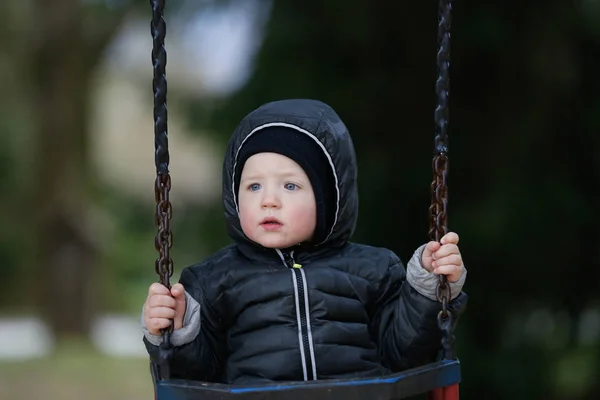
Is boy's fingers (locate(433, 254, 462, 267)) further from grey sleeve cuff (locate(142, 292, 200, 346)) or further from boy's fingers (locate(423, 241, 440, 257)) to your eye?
grey sleeve cuff (locate(142, 292, 200, 346))

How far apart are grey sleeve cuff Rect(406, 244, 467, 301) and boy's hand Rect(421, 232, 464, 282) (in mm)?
14

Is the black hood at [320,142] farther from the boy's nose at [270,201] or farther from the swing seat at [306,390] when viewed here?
the swing seat at [306,390]

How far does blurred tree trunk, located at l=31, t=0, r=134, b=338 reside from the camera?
24.8 ft

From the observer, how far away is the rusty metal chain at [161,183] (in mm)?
1441

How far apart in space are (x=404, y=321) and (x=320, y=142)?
371mm

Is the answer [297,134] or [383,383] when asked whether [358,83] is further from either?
[383,383]

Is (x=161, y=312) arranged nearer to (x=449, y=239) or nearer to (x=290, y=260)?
(x=290, y=260)

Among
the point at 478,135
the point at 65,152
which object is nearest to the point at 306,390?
the point at 478,135

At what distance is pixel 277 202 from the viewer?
1.54 metres

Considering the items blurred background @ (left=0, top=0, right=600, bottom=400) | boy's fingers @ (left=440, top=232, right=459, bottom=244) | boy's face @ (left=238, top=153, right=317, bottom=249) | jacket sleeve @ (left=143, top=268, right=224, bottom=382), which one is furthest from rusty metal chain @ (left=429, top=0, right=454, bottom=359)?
blurred background @ (left=0, top=0, right=600, bottom=400)

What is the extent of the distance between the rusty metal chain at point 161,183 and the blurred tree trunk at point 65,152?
6247 millimetres

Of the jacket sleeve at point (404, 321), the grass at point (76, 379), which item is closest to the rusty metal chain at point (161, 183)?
the jacket sleeve at point (404, 321)

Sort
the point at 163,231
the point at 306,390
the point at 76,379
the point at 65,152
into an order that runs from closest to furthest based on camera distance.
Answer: the point at 306,390 < the point at 163,231 < the point at 76,379 < the point at 65,152

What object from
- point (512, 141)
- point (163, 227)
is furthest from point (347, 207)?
point (512, 141)
